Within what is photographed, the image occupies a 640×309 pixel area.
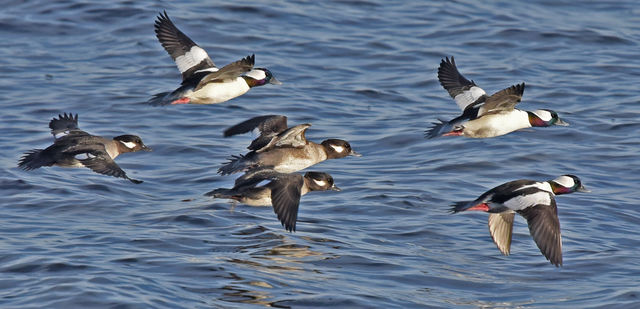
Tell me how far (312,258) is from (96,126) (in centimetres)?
552

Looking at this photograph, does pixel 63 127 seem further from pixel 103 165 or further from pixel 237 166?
pixel 237 166

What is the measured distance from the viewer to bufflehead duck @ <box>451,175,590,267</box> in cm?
920

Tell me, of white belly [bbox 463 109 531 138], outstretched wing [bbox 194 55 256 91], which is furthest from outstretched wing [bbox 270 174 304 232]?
white belly [bbox 463 109 531 138]

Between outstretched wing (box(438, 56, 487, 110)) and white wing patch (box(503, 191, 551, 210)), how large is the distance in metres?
2.14

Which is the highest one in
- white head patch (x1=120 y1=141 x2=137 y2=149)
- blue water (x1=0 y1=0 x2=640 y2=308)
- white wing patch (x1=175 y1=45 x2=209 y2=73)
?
white wing patch (x1=175 y1=45 x2=209 y2=73)

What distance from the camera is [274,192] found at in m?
9.88

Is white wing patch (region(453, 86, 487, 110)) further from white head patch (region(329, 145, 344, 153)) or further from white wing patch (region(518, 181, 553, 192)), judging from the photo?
white wing patch (region(518, 181, 553, 192))

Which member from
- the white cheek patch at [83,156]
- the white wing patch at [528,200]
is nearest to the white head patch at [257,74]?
the white cheek patch at [83,156]

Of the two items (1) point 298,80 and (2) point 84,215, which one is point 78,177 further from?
(1) point 298,80

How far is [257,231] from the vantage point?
10914 millimetres

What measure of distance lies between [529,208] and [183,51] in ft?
15.1

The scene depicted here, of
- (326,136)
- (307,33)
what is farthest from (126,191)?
(307,33)

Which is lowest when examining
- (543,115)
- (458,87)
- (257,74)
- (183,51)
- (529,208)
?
(529,208)

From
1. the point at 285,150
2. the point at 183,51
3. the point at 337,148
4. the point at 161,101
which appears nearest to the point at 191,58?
the point at 183,51
